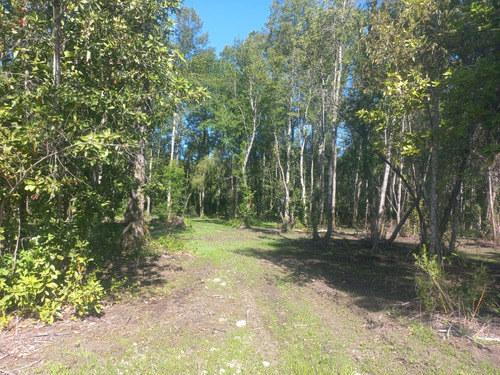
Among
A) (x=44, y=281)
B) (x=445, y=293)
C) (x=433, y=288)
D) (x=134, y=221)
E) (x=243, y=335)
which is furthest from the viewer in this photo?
(x=134, y=221)

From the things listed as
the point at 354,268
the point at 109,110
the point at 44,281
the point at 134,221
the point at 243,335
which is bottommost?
the point at 243,335

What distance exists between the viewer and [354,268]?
9891 millimetres

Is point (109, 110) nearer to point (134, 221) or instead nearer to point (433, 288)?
point (134, 221)

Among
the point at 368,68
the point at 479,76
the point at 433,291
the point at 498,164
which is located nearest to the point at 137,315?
the point at 433,291

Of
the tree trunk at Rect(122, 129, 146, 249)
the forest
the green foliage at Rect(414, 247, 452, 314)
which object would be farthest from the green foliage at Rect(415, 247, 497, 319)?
the tree trunk at Rect(122, 129, 146, 249)

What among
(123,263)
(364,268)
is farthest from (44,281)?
(364,268)

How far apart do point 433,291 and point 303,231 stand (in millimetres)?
15954

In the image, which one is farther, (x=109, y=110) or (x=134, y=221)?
(x=134, y=221)

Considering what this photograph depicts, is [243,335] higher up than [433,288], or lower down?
lower down

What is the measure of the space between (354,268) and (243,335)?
6364mm

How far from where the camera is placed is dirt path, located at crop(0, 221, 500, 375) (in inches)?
146

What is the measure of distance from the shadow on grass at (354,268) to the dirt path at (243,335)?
9 centimetres

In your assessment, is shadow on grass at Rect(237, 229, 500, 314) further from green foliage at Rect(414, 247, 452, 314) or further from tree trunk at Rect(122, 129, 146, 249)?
tree trunk at Rect(122, 129, 146, 249)

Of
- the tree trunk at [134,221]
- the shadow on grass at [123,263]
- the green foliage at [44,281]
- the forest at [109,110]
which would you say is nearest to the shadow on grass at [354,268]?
the forest at [109,110]
